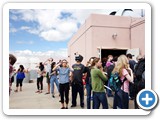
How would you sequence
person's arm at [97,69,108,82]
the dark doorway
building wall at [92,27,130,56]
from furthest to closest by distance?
building wall at [92,27,130,56] → the dark doorway → person's arm at [97,69,108,82]

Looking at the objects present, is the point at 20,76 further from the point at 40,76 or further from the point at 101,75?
the point at 101,75

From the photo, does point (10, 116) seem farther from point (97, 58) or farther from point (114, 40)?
point (114, 40)

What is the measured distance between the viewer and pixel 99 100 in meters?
2.02

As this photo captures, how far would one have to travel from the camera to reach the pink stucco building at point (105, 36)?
2.21 m

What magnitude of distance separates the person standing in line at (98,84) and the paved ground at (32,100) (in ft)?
0.29

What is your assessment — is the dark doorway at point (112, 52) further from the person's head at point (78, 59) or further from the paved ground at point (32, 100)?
the paved ground at point (32, 100)

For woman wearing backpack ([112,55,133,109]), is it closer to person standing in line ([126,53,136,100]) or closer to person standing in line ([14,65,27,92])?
person standing in line ([126,53,136,100])

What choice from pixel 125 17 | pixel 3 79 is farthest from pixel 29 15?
pixel 125 17

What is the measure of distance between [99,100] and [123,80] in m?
0.28

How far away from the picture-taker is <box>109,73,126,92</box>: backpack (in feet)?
6.66

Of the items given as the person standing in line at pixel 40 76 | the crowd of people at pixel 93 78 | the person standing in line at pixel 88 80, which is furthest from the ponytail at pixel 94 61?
the person standing in line at pixel 40 76

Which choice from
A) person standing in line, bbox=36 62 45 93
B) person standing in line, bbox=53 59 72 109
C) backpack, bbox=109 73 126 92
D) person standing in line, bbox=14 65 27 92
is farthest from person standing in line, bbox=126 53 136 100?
person standing in line, bbox=14 65 27 92
